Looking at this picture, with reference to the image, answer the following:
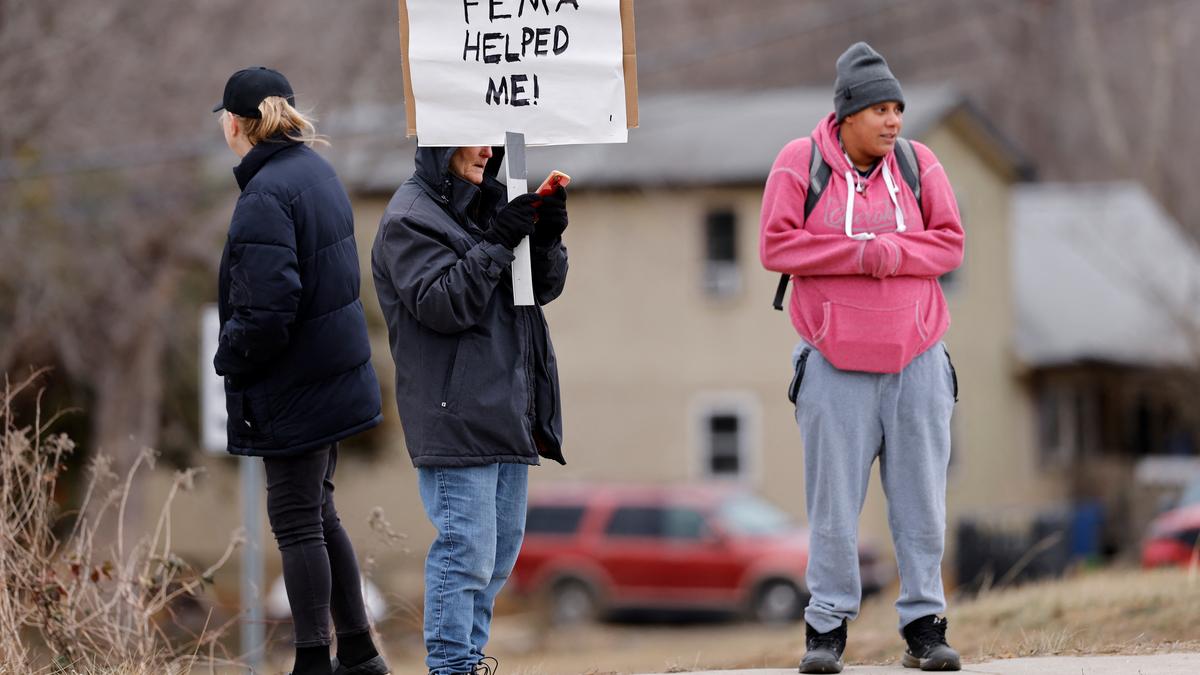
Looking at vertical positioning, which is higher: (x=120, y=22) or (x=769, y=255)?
(x=120, y=22)

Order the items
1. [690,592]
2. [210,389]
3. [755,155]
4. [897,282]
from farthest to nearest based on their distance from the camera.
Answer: [755,155], [690,592], [210,389], [897,282]

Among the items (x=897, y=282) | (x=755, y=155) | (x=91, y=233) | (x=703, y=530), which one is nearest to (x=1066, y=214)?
(x=755, y=155)

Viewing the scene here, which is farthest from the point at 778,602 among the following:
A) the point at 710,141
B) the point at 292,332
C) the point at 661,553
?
the point at 292,332

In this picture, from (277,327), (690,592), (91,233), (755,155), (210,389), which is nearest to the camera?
(277,327)

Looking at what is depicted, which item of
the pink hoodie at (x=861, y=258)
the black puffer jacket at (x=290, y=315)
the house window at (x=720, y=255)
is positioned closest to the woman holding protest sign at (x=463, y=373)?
the black puffer jacket at (x=290, y=315)

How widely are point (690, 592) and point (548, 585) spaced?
180cm

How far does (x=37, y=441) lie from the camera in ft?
22.7

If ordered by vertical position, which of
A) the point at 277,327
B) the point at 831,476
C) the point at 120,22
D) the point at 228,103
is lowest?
the point at 831,476

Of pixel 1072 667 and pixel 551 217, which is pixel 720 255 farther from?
pixel 551 217

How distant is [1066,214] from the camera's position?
3656 cm

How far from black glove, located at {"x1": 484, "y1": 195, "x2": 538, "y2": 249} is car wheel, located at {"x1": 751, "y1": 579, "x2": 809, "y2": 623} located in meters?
17.4

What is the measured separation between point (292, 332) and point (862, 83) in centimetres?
201

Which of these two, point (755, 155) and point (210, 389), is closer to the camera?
point (210, 389)

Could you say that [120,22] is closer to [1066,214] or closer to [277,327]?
[277,327]
